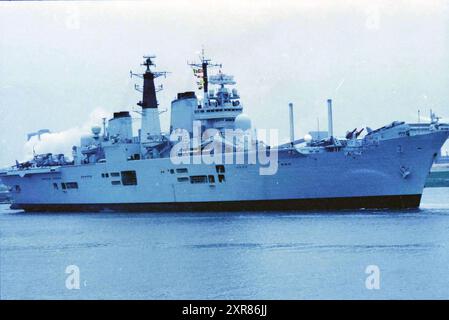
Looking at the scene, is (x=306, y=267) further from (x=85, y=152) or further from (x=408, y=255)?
(x=85, y=152)

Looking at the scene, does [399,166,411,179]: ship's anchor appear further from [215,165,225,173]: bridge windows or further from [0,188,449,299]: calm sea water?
[215,165,225,173]: bridge windows


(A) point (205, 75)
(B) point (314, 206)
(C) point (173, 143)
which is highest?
(A) point (205, 75)

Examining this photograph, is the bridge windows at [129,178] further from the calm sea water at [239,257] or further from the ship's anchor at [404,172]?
the ship's anchor at [404,172]

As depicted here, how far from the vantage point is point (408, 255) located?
17594 mm

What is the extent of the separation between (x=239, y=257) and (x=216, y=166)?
46.2 ft

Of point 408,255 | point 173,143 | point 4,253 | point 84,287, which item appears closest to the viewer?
point 84,287

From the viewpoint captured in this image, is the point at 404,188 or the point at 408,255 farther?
the point at 404,188

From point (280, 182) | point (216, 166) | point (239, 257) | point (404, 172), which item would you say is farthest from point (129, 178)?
point (239, 257)

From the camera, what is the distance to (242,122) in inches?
1378

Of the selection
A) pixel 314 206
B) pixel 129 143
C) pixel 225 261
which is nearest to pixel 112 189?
pixel 129 143

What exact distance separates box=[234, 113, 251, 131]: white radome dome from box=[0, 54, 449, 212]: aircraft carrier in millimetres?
49

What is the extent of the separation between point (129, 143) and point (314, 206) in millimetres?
11242

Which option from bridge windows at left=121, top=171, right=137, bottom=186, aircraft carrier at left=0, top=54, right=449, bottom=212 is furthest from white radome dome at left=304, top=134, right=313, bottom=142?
bridge windows at left=121, top=171, right=137, bottom=186
